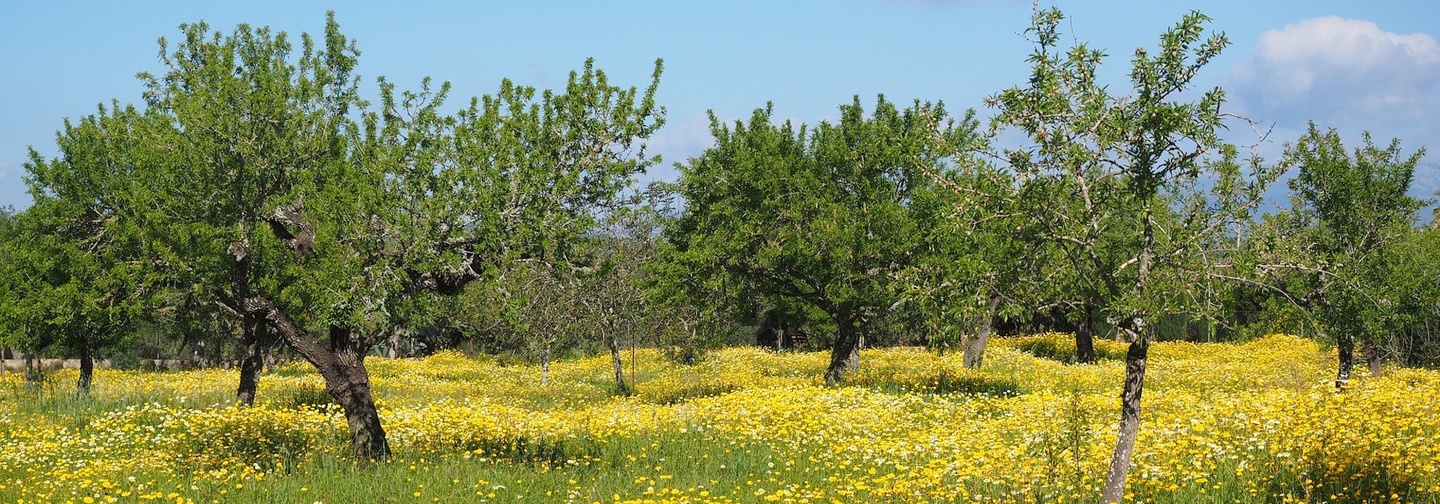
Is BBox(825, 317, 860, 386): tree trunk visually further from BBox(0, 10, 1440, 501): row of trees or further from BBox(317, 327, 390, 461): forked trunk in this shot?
BBox(317, 327, 390, 461): forked trunk

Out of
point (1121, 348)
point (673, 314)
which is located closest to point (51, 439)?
point (673, 314)

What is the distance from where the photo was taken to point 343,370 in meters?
14.6

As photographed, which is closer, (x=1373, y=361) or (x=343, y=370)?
(x=343, y=370)

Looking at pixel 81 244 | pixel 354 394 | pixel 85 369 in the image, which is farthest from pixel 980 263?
pixel 85 369

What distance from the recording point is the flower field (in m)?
11.1

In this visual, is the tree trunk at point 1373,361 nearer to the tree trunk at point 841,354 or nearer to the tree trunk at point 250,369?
the tree trunk at point 841,354

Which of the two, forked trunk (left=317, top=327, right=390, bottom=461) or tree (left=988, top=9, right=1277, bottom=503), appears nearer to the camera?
tree (left=988, top=9, right=1277, bottom=503)

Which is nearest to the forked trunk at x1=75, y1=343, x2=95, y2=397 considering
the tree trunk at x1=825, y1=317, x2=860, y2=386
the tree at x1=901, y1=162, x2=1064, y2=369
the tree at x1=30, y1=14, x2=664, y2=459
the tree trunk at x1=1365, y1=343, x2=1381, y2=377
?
the tree at x1=30, y1=14, x2=664, y2=459

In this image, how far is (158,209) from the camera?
1407 centimetres

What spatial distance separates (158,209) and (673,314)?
22006 millimetres

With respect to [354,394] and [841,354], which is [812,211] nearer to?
[841,354]

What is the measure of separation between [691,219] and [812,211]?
3.66m

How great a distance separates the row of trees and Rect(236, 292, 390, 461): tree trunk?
0.04 meters

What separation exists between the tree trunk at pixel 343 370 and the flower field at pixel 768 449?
43 centimetres
